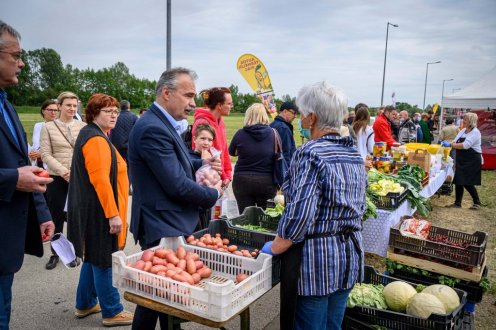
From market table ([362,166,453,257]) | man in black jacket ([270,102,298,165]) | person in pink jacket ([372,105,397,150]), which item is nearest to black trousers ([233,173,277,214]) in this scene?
man in black jacket ([270,102,298,165])

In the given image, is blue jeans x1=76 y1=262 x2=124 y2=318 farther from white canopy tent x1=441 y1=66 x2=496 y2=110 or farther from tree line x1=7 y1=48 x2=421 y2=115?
tree line x1=7 y1=48 x2=421 y2=115

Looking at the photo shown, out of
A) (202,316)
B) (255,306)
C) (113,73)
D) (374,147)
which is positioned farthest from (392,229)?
(113,73)

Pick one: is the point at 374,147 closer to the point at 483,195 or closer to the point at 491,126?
the point at 483,195

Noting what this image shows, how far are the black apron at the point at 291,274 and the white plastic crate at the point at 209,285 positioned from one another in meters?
0.10

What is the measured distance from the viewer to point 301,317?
219 cm

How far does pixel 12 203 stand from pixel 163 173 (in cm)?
82

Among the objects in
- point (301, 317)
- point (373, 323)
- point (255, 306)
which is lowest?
point (255, 306)

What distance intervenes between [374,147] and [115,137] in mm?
4742

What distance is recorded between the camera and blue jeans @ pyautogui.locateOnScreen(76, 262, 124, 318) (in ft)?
10.7

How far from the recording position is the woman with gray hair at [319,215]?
196 cm

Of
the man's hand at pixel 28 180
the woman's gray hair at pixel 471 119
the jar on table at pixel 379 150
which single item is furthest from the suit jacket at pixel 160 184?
the woman's gray hair at pixel 471 119

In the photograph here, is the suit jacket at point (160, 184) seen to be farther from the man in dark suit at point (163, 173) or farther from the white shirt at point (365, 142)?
the white shirt at point (365, 142)

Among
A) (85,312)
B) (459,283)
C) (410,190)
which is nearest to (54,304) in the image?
(85,312)

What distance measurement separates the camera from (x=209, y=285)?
1782 millimetres
